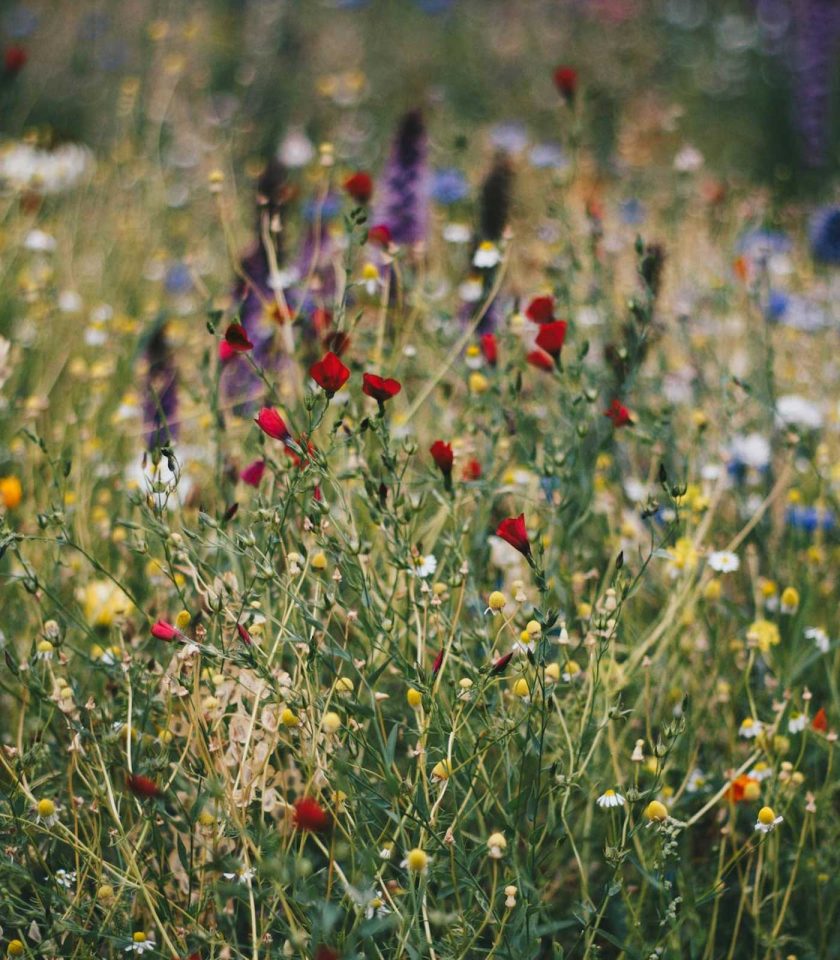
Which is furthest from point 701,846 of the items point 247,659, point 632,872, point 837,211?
point 837,211

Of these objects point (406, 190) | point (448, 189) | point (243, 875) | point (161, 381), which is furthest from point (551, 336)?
point (448, 189)

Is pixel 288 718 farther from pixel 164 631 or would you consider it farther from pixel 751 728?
pixel 751 728

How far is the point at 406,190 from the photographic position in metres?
2.91

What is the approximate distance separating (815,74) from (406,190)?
3.62m

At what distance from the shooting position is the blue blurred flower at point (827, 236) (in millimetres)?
3570

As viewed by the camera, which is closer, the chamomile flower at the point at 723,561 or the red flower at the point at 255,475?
the red flower at the point at 255,475

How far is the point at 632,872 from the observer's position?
5.67 feet

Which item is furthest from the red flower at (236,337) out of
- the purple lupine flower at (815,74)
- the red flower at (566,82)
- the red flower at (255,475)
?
the purple lupine flower at (815,74)

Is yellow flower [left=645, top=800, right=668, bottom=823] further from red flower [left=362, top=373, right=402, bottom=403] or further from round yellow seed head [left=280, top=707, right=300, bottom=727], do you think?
red flower [left=362, top=373, right=402, bottom=403]

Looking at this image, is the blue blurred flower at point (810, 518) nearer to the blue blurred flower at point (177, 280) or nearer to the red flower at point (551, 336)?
the red flower at point (551, 336)

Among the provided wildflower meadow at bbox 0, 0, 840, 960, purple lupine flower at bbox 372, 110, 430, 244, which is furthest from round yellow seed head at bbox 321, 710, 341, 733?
purple lupine flower at bbox 372, 110, 430, 244

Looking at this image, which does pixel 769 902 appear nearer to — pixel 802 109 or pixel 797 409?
pixel 797 409

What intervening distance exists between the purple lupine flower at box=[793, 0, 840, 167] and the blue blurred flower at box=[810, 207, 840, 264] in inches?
82.6

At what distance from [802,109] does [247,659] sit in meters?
5.36
